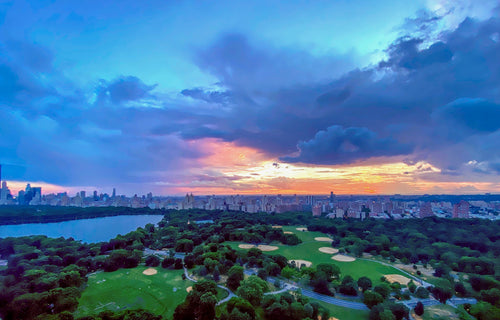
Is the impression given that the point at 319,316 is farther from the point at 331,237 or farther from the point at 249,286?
the point at 331,237

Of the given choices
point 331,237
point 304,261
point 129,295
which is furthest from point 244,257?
point 331,237

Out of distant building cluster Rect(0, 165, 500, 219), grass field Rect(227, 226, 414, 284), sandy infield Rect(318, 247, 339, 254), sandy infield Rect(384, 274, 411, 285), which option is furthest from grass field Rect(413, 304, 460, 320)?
distant building cluster Rect(0, 165, 500, 219)

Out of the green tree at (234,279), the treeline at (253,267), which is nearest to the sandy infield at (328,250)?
the treeline at (253,267)

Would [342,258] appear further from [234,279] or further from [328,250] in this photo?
[234,279]

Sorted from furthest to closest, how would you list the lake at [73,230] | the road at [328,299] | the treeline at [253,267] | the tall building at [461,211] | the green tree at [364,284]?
the tall building at [461,211], the lake at [73,230], the green tree at [364,284], the road at [328,299], the treeline at [253,267]

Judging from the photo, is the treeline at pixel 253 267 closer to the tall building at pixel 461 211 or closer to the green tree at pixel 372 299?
the green tree at pixel 372 299

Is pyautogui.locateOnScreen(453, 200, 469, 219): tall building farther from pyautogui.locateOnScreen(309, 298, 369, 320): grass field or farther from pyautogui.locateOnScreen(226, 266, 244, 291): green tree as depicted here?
pyautogui.locateOnScreen(226, 266, 244, 291): green tree

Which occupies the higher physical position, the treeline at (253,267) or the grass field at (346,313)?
the treeline at (253,267)
